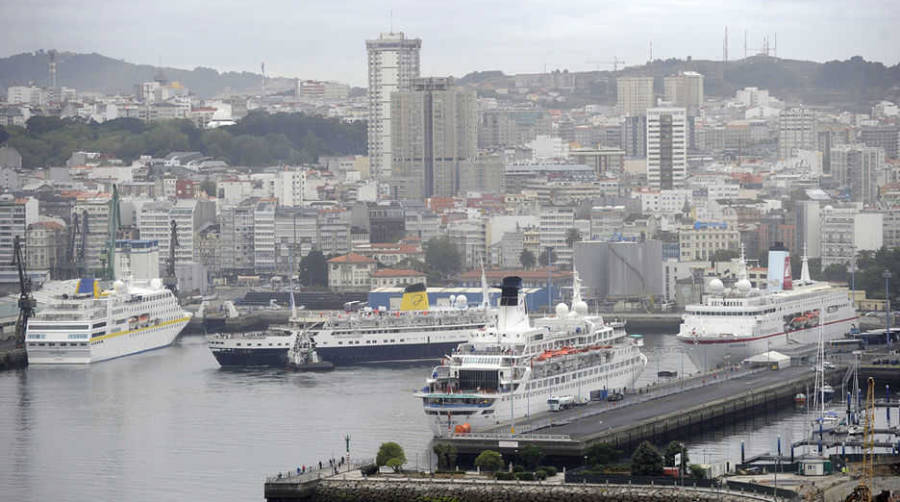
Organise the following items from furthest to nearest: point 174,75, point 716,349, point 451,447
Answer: point 174,75, point 716,349, point 451,447

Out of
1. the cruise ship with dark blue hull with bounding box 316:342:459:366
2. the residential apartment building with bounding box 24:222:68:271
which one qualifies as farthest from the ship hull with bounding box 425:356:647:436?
the residential apartment building with bounding box 24:222:68:271

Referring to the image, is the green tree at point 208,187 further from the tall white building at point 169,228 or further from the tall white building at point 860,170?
the tall white building at point 860,170

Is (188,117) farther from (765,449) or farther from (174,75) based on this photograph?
(765,449)

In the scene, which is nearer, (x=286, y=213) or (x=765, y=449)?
(x=765, y=449)

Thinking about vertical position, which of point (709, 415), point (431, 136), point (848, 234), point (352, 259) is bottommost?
point (352, 259)

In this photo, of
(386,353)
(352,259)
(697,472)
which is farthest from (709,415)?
(352,259)

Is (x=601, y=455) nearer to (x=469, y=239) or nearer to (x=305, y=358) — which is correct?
(x=305, y=358)

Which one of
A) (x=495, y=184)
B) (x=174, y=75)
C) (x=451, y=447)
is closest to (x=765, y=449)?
(x=451, y=447)
